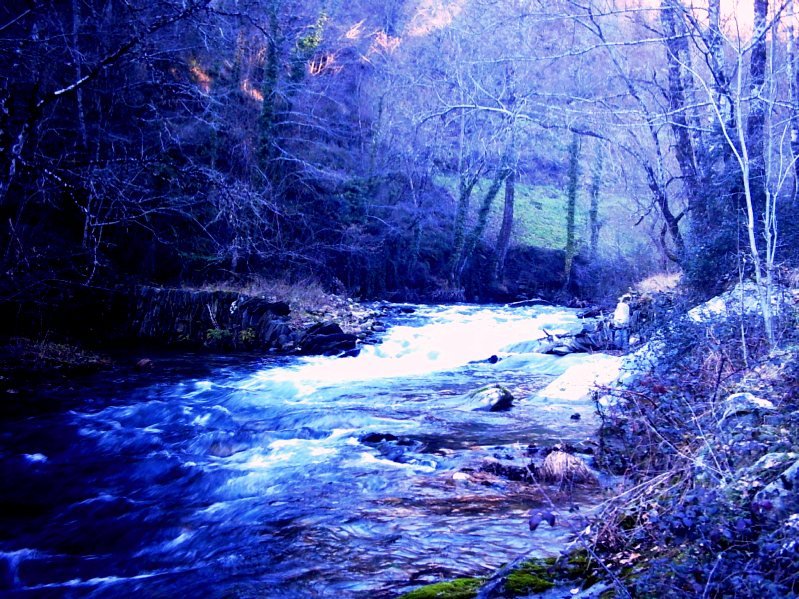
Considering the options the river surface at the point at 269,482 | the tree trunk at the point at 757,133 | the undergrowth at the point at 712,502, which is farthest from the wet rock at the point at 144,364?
the tree trunk at the point at 757,133

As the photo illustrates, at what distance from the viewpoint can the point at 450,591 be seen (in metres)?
3.75

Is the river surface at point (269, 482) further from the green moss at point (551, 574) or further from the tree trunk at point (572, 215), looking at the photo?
the tree trunk at point (572, 215)

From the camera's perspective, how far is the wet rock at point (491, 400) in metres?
9.95

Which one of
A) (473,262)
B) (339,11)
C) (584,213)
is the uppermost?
(339,11)

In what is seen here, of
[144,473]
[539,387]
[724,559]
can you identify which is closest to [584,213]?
[539,387]

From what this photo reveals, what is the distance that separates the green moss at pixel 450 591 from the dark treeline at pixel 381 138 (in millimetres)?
4763

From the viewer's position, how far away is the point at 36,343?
12.8 meters

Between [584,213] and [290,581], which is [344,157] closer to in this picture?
[584,213]

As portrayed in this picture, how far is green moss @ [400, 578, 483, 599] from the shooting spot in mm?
3664

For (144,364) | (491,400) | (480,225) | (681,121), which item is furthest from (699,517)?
(480,225)

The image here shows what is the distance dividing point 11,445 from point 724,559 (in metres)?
8.25

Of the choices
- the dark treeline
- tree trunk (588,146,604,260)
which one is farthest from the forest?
tree trunk (588,146,604,260)

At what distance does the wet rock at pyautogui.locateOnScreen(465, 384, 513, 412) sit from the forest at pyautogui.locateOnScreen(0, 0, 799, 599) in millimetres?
68

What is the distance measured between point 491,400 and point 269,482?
4.13 meters
